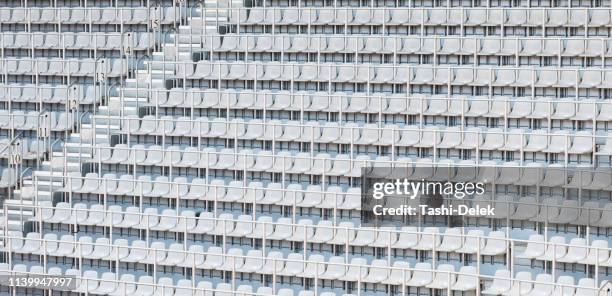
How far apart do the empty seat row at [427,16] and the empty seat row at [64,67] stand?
158 cm

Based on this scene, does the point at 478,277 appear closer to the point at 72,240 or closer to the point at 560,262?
the point at 560,262

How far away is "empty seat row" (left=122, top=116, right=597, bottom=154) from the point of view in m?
13.5

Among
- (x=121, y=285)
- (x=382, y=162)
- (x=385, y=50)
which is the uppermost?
(x=385, y=50)

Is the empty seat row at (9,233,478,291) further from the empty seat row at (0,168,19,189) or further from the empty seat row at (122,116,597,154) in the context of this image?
the empty seat row at (122,116,597,154)

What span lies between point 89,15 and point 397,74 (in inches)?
184

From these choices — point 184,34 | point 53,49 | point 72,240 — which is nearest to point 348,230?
point 72,240

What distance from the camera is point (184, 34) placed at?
16.8 m

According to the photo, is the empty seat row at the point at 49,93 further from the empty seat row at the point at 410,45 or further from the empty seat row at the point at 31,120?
the empty seat row at the point at 410,45

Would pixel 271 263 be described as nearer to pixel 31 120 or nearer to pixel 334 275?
pixel 334 275

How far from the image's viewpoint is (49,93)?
16578 mm

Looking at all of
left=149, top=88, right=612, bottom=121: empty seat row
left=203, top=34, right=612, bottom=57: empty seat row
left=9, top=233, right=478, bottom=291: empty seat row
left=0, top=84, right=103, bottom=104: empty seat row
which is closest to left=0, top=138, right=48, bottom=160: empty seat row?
left=0, top=84, right=103, bottom=104: empty seat row

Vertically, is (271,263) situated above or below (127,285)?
above

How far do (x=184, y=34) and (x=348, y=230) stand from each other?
448 cm

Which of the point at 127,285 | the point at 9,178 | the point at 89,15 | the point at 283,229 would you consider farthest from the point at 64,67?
the point at 283,229
